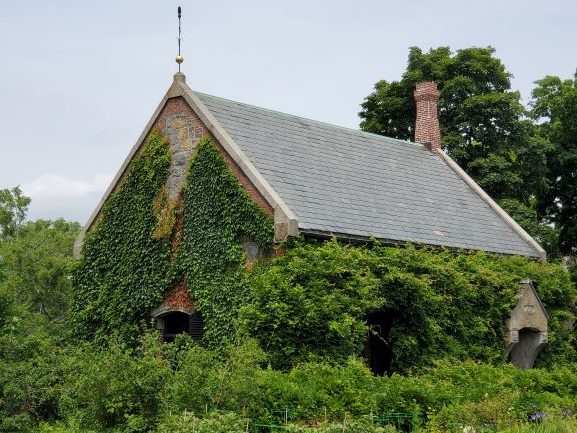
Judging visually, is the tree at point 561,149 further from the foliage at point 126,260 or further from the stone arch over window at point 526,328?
the foliage at point 126,260

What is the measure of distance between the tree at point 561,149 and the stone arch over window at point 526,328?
18.4 metres

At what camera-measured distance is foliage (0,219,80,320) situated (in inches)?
1624

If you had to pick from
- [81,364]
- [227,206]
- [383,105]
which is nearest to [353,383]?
[81,364]

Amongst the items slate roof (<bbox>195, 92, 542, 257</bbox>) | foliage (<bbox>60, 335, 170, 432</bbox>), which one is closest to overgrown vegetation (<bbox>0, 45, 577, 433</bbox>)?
foliage (<bbox>60, 335, 170, 432</bbox>)

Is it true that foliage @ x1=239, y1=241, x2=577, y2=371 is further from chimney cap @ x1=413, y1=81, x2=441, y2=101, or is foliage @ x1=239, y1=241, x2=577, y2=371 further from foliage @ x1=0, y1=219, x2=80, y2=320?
foliage @ x1=0, y1=219, x2=80, y2=320

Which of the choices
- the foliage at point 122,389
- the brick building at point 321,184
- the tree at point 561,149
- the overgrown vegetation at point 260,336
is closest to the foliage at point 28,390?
the overgrown vegetation at point 260,336

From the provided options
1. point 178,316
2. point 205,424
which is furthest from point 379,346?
point 205,424

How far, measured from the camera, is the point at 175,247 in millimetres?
20188

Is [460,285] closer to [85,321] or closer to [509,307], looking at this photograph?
[509,307]

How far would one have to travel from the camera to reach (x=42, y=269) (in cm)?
4103

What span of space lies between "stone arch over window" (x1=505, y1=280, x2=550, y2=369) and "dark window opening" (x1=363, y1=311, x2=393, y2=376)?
3778mm

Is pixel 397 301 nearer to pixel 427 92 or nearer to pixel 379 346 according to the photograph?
Result: pixel 379 346

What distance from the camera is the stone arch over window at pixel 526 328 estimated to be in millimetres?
22750

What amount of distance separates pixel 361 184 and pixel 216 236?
493 centimetres
